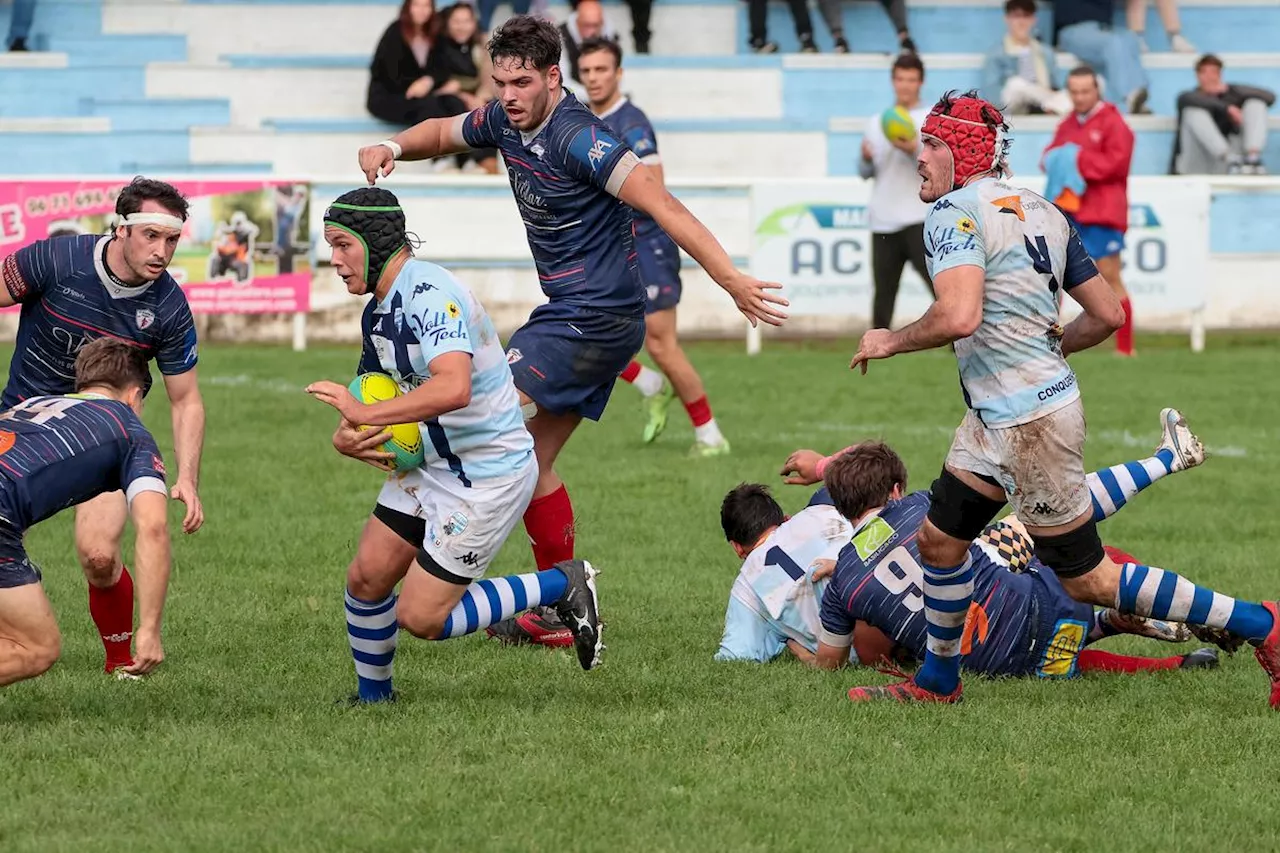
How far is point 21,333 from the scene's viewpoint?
6789mm

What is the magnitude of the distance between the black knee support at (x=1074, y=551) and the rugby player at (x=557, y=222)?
1.78 meters

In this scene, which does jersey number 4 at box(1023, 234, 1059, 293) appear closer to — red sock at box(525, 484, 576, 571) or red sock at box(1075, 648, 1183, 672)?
red sock at box(1075, 648, 1183, 672)

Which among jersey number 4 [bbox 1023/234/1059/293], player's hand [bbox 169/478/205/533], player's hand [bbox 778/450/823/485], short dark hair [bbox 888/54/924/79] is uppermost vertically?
short dark hair [bbox 888/54/924/79]

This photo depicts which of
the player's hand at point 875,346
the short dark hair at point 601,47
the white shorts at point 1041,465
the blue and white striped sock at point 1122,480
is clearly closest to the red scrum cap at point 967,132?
the player's hand at point 875,346

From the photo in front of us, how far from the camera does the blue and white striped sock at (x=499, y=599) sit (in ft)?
19.4

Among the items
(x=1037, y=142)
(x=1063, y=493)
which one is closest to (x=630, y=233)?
(x=1063, y=493)

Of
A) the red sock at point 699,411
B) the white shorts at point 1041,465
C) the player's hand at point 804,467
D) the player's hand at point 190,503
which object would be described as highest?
the white shorts at point 1041,465

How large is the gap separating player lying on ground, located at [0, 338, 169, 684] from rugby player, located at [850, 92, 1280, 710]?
2.18m

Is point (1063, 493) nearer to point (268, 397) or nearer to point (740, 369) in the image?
point (268, 397)

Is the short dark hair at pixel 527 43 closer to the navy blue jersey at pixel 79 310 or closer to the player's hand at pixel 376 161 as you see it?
the player's hand at pixel 376 161

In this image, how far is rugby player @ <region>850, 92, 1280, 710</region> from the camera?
5660 mm

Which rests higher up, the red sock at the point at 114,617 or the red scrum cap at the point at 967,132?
the red scrum cap at the point at 967,132

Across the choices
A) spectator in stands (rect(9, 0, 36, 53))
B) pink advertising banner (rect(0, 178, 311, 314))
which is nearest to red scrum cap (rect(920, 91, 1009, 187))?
pink advertising banner (rect(0, 178, 311, 314))

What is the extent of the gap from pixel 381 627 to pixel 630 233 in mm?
1989
